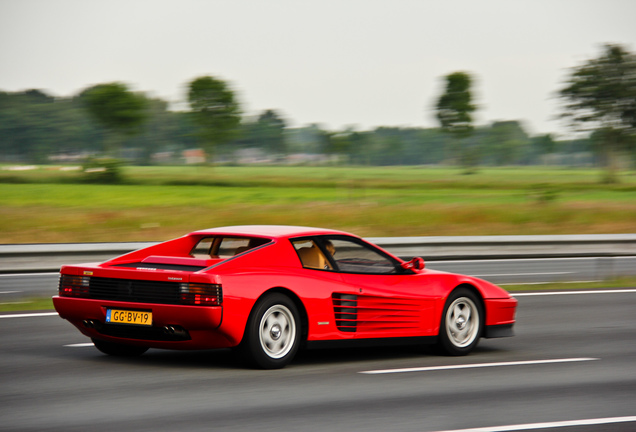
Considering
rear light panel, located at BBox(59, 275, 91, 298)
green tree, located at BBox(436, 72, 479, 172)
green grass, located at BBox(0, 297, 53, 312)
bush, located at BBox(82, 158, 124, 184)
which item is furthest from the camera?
green tree, located at BBox(436, 72, 479, 172)

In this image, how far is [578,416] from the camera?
208 inches

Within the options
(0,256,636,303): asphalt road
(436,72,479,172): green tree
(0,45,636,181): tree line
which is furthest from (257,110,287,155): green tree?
(0,256,636,303): asphalt road

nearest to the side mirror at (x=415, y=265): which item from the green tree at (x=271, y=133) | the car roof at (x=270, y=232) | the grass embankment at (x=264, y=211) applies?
the car roof at (x=270, y=232)

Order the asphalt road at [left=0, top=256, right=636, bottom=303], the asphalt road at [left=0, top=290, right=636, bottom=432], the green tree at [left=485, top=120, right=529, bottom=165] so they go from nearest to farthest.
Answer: the asphalt road at [left=0, top=290, right=636, bottom=432]
the asphalt road at [left=0, top=256, right=636, bottom=303]
the green tree at [left=485, top=120, right=529, bottom=165]

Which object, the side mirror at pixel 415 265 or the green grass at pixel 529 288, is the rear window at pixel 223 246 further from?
the green grass at pixel 529 288

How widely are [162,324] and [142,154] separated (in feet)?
267

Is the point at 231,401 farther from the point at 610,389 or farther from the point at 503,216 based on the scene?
the point at 503,216

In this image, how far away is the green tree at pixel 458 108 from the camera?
271 feet

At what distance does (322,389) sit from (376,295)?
1.31 m

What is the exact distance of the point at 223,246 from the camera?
706cm

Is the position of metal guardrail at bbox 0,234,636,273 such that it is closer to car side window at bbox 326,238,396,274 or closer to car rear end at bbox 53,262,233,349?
car side window at bbox 326,238,396,274

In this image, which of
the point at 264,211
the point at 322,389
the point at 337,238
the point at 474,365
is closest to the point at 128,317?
the point at 322,389

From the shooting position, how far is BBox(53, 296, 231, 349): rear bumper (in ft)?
19.7

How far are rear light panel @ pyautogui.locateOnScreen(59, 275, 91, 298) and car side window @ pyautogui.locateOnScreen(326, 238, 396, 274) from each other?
208 centimetres
